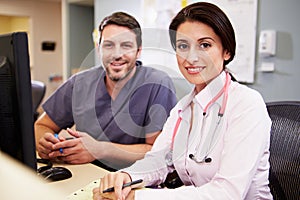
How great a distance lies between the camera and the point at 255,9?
233 cm

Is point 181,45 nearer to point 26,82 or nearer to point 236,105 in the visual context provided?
point 236,105

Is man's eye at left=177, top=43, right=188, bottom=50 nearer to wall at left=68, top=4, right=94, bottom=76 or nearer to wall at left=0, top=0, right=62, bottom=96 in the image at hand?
wall at left=68, top=4, right=94, bottom=76

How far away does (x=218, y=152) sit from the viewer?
3.28 ft

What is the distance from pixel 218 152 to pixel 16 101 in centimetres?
60

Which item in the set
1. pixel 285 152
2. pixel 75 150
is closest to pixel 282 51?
pixel 285 152

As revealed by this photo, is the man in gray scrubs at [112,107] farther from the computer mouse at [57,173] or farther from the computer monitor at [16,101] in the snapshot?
the computer monitor at [16,101]

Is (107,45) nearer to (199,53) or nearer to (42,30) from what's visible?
(199,53)

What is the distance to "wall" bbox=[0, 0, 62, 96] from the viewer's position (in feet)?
18.6

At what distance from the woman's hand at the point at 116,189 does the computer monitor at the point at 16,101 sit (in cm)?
32

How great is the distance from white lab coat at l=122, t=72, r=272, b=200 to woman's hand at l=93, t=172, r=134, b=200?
44mm

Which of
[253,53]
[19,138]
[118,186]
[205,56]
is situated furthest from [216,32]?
[253,53]

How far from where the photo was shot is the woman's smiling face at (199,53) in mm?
1044

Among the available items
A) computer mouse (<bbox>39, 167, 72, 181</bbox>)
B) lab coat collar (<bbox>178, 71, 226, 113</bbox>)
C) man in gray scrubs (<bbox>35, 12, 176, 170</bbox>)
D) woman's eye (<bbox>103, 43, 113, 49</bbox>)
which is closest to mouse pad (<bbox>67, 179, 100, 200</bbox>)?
computer mouse (<bbox>39, 167, 72, 181</bbox>)

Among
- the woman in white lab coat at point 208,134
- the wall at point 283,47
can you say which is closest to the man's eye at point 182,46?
the woman in white lab coat at point 208,134
